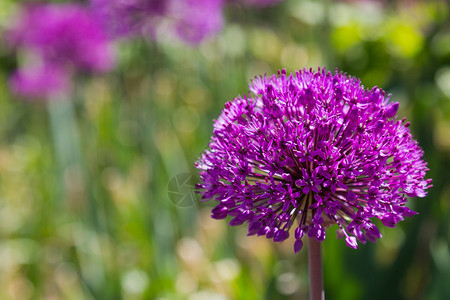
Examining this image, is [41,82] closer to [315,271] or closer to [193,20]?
[193,20]

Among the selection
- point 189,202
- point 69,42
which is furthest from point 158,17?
point 189,202

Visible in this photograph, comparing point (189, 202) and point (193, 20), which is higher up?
point (193, 20)

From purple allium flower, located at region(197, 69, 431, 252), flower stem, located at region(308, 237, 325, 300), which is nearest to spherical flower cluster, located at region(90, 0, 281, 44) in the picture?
purple allium flower, located at region(197, 69, 431, 252)

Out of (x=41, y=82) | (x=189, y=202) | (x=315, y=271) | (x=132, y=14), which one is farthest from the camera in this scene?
(x=41, y=82)

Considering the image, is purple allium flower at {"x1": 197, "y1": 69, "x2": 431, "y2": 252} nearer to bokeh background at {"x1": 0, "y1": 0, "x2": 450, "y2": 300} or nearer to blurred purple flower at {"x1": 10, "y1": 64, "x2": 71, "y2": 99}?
bokeh background at {"x1": 0, "y1": 0, "x2": 450, "y2": 300}

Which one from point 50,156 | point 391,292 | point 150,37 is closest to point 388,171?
point 391,292
